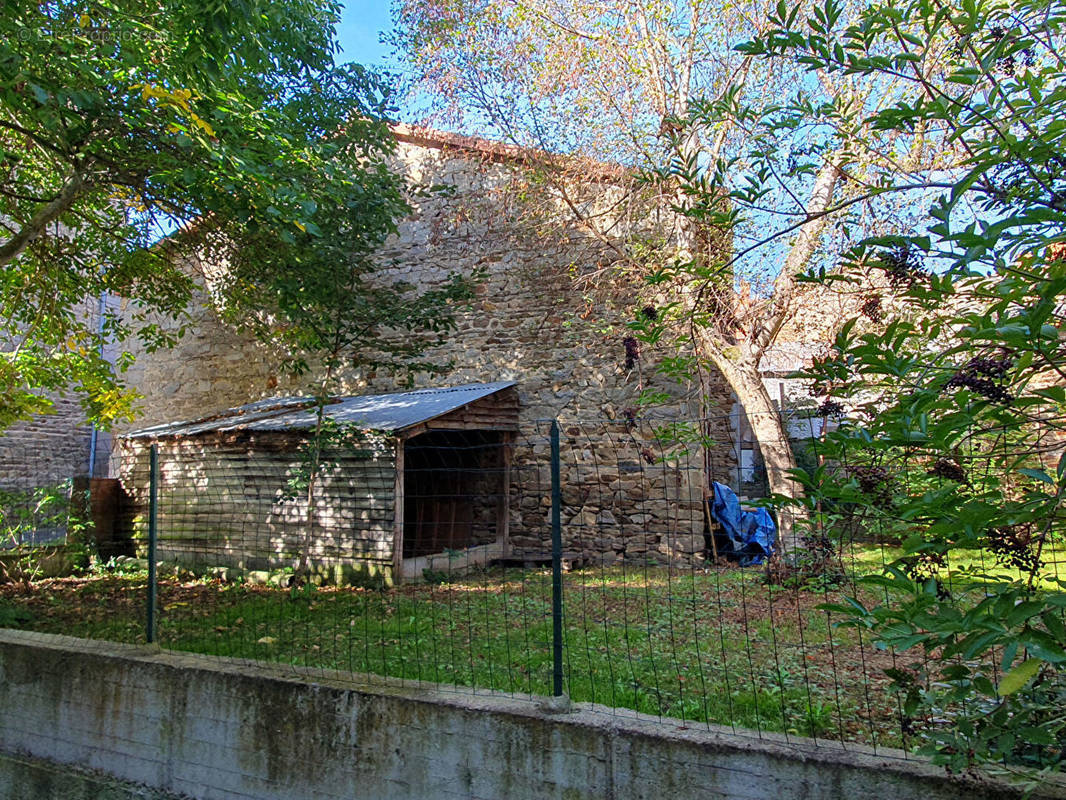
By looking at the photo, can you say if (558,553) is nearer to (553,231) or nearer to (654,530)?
(654,530)

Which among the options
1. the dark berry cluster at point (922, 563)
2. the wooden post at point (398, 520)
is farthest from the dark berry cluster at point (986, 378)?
the wooden post at point (398, 520)

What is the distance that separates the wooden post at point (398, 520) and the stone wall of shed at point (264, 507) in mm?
61

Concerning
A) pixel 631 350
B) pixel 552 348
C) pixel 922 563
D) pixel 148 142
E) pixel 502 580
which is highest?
pixel 148 142

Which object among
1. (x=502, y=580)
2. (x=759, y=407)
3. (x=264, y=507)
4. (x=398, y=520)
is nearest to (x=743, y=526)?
(x=759, y=407)

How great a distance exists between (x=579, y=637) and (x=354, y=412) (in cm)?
499

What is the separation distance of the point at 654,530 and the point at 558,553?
619cm

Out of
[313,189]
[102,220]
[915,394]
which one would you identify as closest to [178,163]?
[313,189]

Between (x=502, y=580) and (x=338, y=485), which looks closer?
(x=502, y=580)

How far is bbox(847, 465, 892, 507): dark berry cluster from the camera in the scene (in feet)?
7.49

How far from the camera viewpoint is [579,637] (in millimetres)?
5684

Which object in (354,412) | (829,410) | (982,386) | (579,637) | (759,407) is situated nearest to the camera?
(982,386)

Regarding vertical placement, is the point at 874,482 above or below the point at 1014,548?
above

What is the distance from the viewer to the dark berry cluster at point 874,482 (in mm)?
2283

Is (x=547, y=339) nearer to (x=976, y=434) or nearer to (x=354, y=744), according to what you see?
(x=354, y=744)
